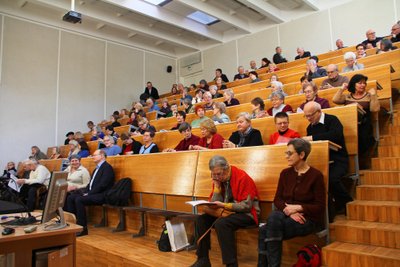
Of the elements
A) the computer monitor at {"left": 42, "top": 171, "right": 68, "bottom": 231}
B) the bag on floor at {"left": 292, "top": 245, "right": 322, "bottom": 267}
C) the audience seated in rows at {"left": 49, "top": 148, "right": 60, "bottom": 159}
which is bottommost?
the bag on floor at {"left": 292, "top": 245, "right": 322, "bottom": 267}

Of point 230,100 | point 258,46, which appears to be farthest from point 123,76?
point 230,100

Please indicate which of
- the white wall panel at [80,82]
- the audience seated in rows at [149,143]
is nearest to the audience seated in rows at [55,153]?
the white wall panel at [80,82]

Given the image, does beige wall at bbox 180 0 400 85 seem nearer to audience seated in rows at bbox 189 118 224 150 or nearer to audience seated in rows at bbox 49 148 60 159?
audience seated in rows at bbox 49 148 60 159

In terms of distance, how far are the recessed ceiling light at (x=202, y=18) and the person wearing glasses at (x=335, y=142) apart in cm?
574

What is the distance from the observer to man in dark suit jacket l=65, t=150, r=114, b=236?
10.8 ft

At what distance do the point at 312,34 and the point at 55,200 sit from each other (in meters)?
6.61

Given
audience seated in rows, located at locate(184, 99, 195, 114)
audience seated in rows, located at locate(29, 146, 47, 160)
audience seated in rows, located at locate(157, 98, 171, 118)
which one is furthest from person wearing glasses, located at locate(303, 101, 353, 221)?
audience seated in rows, located at locate(29, 146, 47, 160)

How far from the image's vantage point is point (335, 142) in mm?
2258

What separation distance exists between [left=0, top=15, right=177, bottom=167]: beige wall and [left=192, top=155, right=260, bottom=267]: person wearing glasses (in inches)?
219

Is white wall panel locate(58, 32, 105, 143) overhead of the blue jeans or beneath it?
overhead

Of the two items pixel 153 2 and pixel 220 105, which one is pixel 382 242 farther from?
pixel 153 2

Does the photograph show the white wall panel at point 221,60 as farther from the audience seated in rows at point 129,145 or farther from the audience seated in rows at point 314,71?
the audience seated in rows at point 129,145

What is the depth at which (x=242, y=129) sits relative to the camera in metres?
2.75

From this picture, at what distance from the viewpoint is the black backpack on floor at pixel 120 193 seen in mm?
3139
